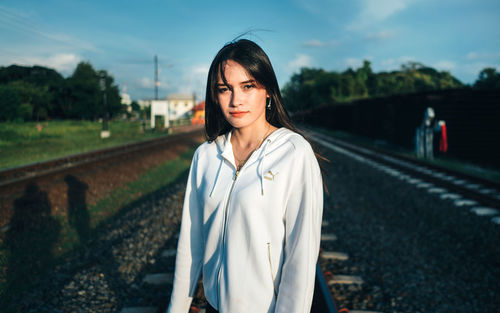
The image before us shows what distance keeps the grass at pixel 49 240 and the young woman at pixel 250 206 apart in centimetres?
274

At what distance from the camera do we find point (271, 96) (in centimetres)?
178

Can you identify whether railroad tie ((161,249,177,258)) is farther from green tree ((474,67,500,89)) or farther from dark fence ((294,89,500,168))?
green tree ((474,67,500,89))

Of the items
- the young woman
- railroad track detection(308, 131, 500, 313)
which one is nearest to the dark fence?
railroad track detection(308, 131, 500, 313)

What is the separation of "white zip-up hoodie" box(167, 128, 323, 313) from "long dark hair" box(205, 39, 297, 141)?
0.25m

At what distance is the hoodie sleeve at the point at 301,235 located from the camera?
1406mm

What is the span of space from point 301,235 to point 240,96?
0.68 meters

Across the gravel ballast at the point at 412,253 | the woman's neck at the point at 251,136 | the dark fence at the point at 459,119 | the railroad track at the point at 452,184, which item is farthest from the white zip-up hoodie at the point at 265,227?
the dark fence at the point at 459,119

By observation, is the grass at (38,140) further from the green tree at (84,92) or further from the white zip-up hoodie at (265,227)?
the white zip-up hoodie at (265,227)

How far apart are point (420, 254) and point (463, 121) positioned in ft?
33.3

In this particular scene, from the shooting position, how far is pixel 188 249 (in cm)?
176

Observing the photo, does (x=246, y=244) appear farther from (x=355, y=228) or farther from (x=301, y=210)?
(x=355, y=228)

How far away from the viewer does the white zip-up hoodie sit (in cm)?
142

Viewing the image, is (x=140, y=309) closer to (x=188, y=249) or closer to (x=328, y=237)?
(x=188, y=249)

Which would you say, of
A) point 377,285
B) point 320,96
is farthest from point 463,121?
point 320,96
